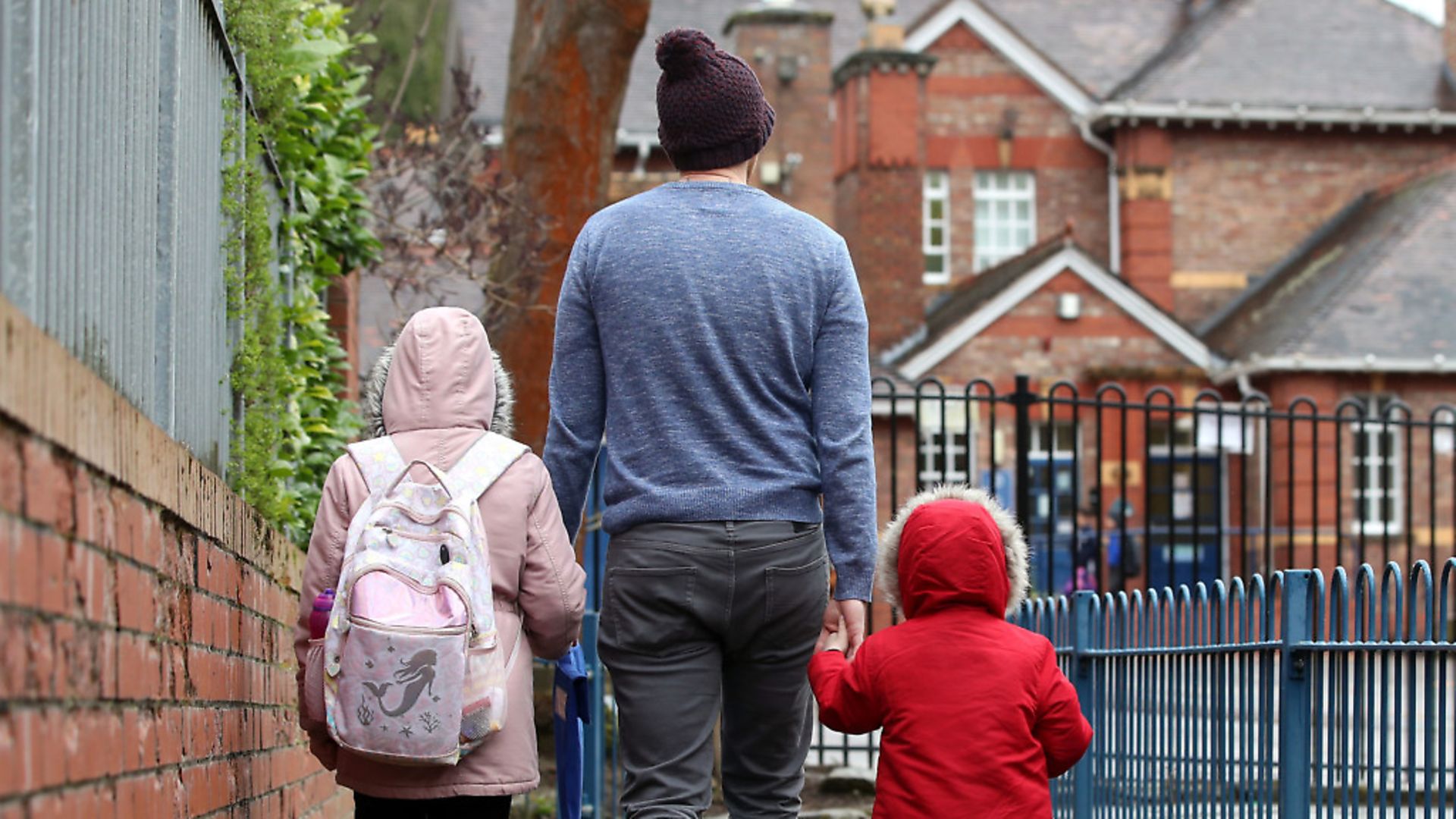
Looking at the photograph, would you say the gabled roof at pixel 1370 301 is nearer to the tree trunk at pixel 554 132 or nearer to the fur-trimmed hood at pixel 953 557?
the tree trunk at pixel 554 132

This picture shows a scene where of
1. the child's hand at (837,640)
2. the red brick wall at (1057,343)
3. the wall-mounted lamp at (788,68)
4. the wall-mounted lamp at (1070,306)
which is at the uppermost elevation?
the wall-mounted lamp at (788,68)

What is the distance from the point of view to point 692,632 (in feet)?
14.1

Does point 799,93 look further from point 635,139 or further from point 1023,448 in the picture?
point 1023,448

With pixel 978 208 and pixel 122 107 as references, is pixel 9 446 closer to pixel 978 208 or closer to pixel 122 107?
pixel 122 107

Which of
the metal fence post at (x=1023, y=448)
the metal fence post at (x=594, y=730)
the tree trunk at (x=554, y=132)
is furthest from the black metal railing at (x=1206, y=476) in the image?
the metal fence post at (x=594, y=730)

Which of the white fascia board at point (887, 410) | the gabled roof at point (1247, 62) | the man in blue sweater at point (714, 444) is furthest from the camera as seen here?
the gabled roof at point (1247, 62)

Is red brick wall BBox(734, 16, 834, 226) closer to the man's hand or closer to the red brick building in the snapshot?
the red brick building

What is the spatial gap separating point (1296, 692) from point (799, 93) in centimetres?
2717

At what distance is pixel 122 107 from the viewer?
3961mm

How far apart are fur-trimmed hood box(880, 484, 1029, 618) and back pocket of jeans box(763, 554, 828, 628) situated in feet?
0.68

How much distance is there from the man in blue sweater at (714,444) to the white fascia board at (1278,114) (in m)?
27.9

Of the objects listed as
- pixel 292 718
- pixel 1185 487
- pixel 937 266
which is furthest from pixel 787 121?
pixel 292 718

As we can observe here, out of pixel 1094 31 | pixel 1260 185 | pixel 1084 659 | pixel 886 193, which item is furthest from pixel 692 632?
pixel 1094 31

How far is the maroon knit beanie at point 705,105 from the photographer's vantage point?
176 inches
